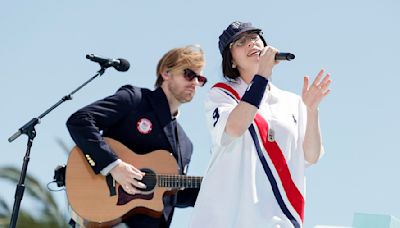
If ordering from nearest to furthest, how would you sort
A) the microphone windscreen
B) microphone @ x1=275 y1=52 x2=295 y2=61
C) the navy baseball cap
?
microphone @ x1=275 y1=52 x2=295 y2=61
the navy baseball cap
the microphone windscreen

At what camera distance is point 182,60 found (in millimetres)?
5820

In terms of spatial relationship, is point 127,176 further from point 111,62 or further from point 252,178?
point 252,178

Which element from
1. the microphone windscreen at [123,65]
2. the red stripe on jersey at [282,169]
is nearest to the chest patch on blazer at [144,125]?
the microphone windscreen at [123,65]

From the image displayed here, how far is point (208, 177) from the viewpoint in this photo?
3.85 m

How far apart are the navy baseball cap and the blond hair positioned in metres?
1.60

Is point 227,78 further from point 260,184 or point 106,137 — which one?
point 106,137

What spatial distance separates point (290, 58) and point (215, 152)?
0.61 metres

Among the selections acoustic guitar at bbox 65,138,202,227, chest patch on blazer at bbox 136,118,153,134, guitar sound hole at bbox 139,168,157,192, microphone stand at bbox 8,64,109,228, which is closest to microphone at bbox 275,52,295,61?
chest patch on blazer at bbox 136,118,153,134

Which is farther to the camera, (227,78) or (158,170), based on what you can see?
(158,170)

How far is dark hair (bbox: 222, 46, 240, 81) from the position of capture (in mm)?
4133

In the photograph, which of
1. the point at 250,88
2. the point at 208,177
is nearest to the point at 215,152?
the point at 208,177

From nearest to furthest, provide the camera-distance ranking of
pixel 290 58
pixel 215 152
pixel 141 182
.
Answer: pixel 290 58
pixel 215 152
pixel 141 182

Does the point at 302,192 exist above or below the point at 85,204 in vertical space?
above

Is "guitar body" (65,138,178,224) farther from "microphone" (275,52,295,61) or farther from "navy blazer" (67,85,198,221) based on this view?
"microphone" (275,52,295,61)
